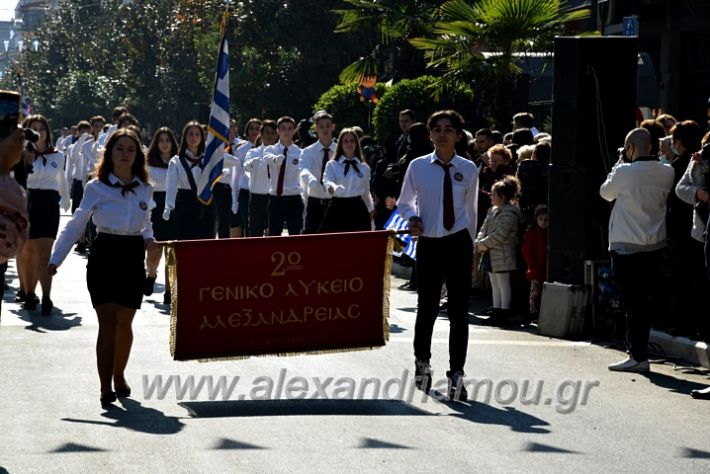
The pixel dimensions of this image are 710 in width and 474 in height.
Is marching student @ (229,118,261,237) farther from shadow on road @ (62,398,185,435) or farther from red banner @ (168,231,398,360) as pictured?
shadow on road @ (62,398,185,435)

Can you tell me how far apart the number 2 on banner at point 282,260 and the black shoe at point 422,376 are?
114 centimetres

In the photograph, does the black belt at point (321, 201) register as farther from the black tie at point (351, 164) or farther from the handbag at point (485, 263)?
the handbag at point (485, 263)

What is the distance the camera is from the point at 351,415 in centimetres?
904

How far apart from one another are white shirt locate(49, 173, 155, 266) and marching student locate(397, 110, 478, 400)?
6.29ft

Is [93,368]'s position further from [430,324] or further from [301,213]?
[301,213]

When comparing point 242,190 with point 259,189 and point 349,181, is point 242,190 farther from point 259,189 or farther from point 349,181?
point 349,181

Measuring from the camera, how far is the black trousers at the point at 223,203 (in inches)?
752

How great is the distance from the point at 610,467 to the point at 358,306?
10.1 ft

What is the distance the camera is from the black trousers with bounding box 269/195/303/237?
1849 centimetres

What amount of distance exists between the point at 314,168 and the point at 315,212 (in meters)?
0.49

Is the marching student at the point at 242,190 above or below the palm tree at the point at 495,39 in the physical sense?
below

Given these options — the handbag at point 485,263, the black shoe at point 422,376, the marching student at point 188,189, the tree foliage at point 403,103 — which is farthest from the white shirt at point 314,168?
the tree foliage at point 403,103

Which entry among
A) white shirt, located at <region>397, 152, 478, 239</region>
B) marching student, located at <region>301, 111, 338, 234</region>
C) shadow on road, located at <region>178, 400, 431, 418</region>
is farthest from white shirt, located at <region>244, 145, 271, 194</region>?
shadow on road, located at <region>178, 400, 431, 418</region>

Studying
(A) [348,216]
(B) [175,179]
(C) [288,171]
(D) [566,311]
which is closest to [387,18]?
(C) [288,171]
